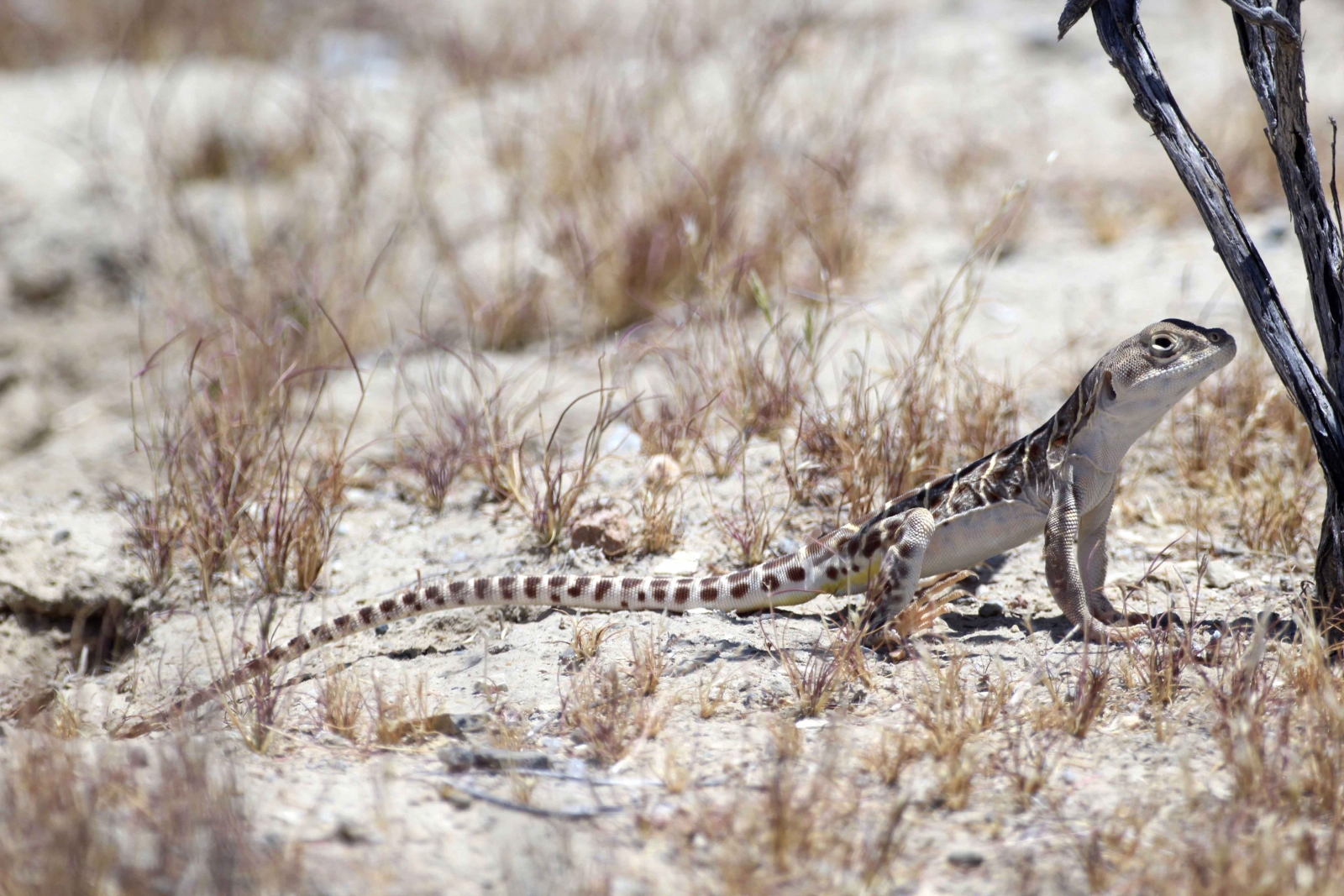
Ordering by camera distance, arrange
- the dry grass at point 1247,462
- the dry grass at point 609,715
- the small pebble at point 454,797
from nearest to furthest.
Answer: the small pebble at point 454,797, the dry grass at point 609,715, the dry grass at point 1247,462

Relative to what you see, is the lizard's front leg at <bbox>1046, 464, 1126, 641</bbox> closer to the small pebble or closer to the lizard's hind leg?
the lizard's hind leg

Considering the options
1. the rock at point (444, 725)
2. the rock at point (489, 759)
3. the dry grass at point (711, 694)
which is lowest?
the rock at point (489, 759)

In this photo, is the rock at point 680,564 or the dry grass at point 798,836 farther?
the rock at point 680,564

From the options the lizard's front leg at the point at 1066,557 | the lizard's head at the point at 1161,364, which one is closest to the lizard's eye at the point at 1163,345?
the lizard's head at the point at 1161,364

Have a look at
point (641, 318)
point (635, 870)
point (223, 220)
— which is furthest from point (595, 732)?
point (223, 220)

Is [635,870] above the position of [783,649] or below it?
below

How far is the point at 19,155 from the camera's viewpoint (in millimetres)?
7910

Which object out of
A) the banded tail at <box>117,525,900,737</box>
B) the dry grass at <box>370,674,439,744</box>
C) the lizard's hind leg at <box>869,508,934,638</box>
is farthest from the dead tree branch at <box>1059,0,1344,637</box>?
the dry grass at <box>370,674,439,744</box>

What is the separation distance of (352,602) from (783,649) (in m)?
1.76

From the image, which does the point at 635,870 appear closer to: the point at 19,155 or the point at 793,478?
the point at 793,478

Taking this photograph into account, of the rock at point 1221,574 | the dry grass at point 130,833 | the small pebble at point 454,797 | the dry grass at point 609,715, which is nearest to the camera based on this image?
the dry grass at point 130,833

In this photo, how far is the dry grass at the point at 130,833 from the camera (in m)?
2.13

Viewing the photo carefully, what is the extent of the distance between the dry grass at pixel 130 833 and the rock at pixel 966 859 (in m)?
1.34

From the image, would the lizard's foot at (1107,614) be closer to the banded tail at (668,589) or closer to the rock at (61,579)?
the banded tail at (668,589)
